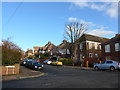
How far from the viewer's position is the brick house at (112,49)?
31566 millimetres

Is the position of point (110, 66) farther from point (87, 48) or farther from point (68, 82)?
point (87, 48)

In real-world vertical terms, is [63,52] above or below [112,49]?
below

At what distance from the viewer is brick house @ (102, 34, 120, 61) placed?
31566 millimetres

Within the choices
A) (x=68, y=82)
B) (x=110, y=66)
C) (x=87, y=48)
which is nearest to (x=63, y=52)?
(x=87, y=48)

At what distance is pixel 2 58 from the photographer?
59.8 ft

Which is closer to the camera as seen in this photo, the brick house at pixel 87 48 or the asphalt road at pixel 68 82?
the asphalt road at pixel 68 82

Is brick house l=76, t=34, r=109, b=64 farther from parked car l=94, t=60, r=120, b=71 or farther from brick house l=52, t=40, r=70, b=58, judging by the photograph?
parked car l=94, t=60, r=120, b=71

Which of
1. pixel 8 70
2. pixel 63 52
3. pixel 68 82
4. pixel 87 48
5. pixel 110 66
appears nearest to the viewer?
pixel 68 82

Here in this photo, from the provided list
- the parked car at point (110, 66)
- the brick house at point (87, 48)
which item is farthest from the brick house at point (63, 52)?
the parked car at point (110, 66)

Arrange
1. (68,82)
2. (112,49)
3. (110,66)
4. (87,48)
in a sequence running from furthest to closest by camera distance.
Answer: (87,48)
(112,49)
(110,66)
(68,82)

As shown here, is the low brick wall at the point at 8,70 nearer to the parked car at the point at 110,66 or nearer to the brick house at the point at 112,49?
the parked car at the point at 110,66

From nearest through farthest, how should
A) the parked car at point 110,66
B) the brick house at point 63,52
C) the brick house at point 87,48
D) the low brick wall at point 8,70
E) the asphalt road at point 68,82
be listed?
1. the asphalt road at point 68,82
2. the low brick wall at point 8,70
3. the parked car at point 110,66
4. the brick house at point 87,48
5. the brick house at point 63,52

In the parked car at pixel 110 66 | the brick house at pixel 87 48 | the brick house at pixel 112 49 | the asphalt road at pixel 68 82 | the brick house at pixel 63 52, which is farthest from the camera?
the brick house at pixel 63 52

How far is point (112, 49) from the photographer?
108ft
